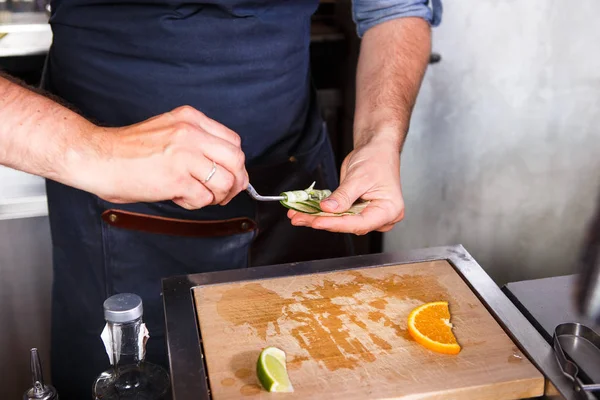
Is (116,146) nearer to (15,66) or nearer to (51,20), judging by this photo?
(51,20)

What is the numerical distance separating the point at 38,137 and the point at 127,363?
351 millimetres

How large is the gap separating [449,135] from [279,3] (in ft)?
3.82

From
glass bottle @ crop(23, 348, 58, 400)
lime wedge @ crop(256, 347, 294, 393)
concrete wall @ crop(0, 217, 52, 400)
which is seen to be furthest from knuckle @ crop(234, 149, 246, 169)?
concrete wall @ crop(0, 217, 52, 400)

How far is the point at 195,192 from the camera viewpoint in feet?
3.43

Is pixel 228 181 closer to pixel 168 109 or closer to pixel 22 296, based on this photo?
pixel 168 109

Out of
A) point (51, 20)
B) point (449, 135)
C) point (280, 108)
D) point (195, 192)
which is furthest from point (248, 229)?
point (449, 135)

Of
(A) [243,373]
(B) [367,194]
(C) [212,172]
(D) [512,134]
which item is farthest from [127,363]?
(D) [512,134]

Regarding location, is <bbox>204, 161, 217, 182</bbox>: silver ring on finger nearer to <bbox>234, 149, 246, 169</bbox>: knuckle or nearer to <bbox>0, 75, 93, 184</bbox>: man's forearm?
<bbox>234, 149, 246, 169</bbox>: knuckle

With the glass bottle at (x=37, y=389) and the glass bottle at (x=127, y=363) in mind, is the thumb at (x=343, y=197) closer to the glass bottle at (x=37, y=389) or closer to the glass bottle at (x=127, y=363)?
the glass bottle at (x=127, y=363)

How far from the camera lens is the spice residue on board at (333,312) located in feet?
3.02

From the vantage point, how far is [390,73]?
1511mm

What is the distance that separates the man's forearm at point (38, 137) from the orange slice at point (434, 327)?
21.0 inches

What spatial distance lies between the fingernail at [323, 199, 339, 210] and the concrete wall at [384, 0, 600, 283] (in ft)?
4.12

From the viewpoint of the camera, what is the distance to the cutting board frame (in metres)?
0.85
